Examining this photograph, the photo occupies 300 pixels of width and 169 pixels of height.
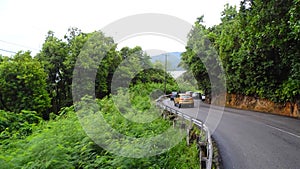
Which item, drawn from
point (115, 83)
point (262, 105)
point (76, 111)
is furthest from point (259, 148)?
point (115, 83)

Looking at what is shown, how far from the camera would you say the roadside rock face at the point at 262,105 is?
17.1 meters

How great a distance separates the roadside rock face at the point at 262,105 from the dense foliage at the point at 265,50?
49 centimetres

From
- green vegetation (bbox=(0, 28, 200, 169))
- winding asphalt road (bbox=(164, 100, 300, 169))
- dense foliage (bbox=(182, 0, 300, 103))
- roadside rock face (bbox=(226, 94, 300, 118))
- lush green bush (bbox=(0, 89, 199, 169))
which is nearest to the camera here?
lush green bush (bbox=(0, 89, 199, 169))

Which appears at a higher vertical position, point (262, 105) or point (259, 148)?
point (262, 105)

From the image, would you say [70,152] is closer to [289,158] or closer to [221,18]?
[289,158]

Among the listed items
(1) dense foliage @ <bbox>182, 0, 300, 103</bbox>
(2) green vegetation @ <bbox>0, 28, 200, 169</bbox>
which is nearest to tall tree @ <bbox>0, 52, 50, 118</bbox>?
(2) green vegetation @ <bbox>0, 28, 200, 169</bbox>

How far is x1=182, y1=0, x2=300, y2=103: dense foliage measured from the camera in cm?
1448

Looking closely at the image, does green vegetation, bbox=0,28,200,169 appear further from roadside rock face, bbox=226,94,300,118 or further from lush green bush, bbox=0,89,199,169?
roadside rock face, bbox=226,94,300,118

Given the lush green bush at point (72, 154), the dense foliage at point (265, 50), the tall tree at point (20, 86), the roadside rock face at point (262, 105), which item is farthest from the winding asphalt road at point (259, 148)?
the tall tree at point (20, 86)

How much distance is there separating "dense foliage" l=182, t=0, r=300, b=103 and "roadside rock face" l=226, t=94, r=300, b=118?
490mm

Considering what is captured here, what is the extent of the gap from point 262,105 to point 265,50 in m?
6.36

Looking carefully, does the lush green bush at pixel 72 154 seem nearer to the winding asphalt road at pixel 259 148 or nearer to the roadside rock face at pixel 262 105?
the winding asphalt road at pixel 259 148

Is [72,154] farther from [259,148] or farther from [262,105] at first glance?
[262,105]

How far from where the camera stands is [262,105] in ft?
70.7
